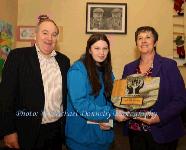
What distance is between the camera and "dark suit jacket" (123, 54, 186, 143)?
201 centimetres

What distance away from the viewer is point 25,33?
3.93m

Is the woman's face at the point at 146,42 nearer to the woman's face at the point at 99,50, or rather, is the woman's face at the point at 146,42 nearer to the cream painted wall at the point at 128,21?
the woman's face at the point at 99,50

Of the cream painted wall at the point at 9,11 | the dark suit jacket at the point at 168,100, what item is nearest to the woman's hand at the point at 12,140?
the dark suit jacket at the point at 168,100

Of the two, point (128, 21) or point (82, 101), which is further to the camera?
point (128, 21)

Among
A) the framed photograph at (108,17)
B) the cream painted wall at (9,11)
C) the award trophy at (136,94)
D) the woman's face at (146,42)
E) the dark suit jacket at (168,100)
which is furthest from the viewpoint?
the framed photograph at (108,17)

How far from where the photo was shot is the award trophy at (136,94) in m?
1.90

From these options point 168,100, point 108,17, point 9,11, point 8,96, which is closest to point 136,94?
point 168,100

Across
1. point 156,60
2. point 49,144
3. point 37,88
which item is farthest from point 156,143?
point 37,88

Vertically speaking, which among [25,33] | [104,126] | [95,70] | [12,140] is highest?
[25,33]

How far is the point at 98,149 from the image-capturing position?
6.66 ft

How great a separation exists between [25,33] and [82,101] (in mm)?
2332

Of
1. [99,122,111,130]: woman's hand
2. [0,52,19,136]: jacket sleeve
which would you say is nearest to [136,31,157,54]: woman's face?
[99,122,111,130]: woman's hand

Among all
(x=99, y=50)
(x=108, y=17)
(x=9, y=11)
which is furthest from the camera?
(x=108, y=17)

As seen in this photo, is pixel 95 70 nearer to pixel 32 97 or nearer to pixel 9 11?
pixel 32 97
